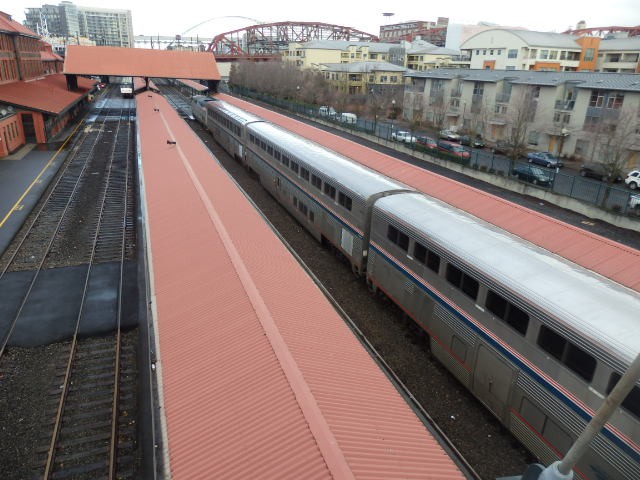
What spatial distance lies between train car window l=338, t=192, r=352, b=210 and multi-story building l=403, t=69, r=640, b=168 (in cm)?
2318

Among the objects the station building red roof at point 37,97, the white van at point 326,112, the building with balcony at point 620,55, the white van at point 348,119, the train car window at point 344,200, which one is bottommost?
the train car window at point 344,200

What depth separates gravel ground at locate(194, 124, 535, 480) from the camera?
10.6 metres

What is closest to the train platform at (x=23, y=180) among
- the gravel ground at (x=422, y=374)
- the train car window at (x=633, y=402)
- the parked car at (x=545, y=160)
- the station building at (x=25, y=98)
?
the station building at (x=25, y=98)

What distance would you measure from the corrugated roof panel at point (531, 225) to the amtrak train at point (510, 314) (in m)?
2.21

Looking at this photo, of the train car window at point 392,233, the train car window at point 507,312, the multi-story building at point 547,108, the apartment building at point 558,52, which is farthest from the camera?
the apartment building at point 558,52

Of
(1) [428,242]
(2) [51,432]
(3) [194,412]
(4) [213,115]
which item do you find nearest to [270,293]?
(3) [194,412]

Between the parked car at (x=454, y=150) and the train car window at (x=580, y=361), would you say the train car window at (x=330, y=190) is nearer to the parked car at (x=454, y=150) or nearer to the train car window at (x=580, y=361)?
the train car window at (x=580, y=361)

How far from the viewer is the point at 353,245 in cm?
1792

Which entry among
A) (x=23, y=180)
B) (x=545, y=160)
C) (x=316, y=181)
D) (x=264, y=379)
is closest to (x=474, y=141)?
(x=545, y=160)

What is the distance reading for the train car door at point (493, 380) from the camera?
408 inches

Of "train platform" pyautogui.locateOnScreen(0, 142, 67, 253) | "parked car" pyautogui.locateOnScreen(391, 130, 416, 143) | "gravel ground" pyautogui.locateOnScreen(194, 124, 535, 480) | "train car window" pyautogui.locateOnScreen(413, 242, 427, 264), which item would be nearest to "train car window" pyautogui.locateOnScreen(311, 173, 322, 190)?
"gravel ground" pyautogui.locateOnScreen(194, 124, 535, 480)

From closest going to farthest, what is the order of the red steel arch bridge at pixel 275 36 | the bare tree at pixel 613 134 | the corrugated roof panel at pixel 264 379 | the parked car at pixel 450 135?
the corrugated roof panel at pixel 264 379, the bare tree at pixel 613 134, the parked car at pixel 450 135, the red steel arch bridge at pixel 275 36

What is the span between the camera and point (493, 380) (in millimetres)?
10773

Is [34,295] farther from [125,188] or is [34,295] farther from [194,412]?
[125,188]
